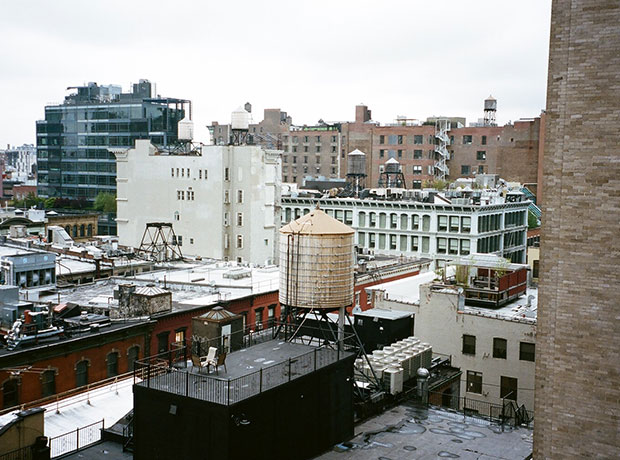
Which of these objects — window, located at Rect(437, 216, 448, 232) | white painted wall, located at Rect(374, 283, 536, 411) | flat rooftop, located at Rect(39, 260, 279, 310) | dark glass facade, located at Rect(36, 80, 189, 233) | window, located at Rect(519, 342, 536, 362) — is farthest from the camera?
dark glass facade, located at Rect(36, 80, 189, 233)

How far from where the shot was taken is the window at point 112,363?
112 ft

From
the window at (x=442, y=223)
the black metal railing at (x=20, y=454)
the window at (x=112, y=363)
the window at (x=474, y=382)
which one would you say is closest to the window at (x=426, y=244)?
the window at (x=442, y=223)

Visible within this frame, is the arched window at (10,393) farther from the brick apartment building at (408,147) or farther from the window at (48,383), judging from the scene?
the brick apartment building at (408,147)

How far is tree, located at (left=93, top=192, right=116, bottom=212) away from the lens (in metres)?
109

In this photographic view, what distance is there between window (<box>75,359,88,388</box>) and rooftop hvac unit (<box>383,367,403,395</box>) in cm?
1431

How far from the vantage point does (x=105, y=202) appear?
110m

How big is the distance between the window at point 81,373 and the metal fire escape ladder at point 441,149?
9037cm

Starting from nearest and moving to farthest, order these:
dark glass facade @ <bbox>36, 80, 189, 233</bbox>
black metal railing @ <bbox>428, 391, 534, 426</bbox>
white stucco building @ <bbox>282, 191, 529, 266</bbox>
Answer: black metal railing @ <bbox>428, 391, 534, 426</bbox>
white stucco building @ <bbox>282, 191, 529, 266</bbox>
dark glass facade @ <bbox>36, 80, 189, 233</bbox>

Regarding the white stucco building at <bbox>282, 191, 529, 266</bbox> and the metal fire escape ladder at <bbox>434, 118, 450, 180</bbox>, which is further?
the metal fire escape ladder at <bbox>434, 118, 450, 180</bbox>

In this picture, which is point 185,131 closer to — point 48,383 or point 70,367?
point 70,367

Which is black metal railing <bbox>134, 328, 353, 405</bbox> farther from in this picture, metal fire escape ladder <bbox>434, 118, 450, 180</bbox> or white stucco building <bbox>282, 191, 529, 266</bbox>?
metal fire escape ladder <bbox>434, 118, 450, 180</bbox>

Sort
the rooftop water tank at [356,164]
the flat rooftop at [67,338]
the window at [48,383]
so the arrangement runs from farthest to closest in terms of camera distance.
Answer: the rooftop water tank at [356,164], the window at [48,383], the flat rooftop at [67,338]

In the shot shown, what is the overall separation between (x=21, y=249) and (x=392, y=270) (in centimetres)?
3006

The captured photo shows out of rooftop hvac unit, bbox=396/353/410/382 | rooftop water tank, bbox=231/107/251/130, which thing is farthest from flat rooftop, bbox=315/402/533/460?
rooftop water tank, bbox=231/107/251/130
